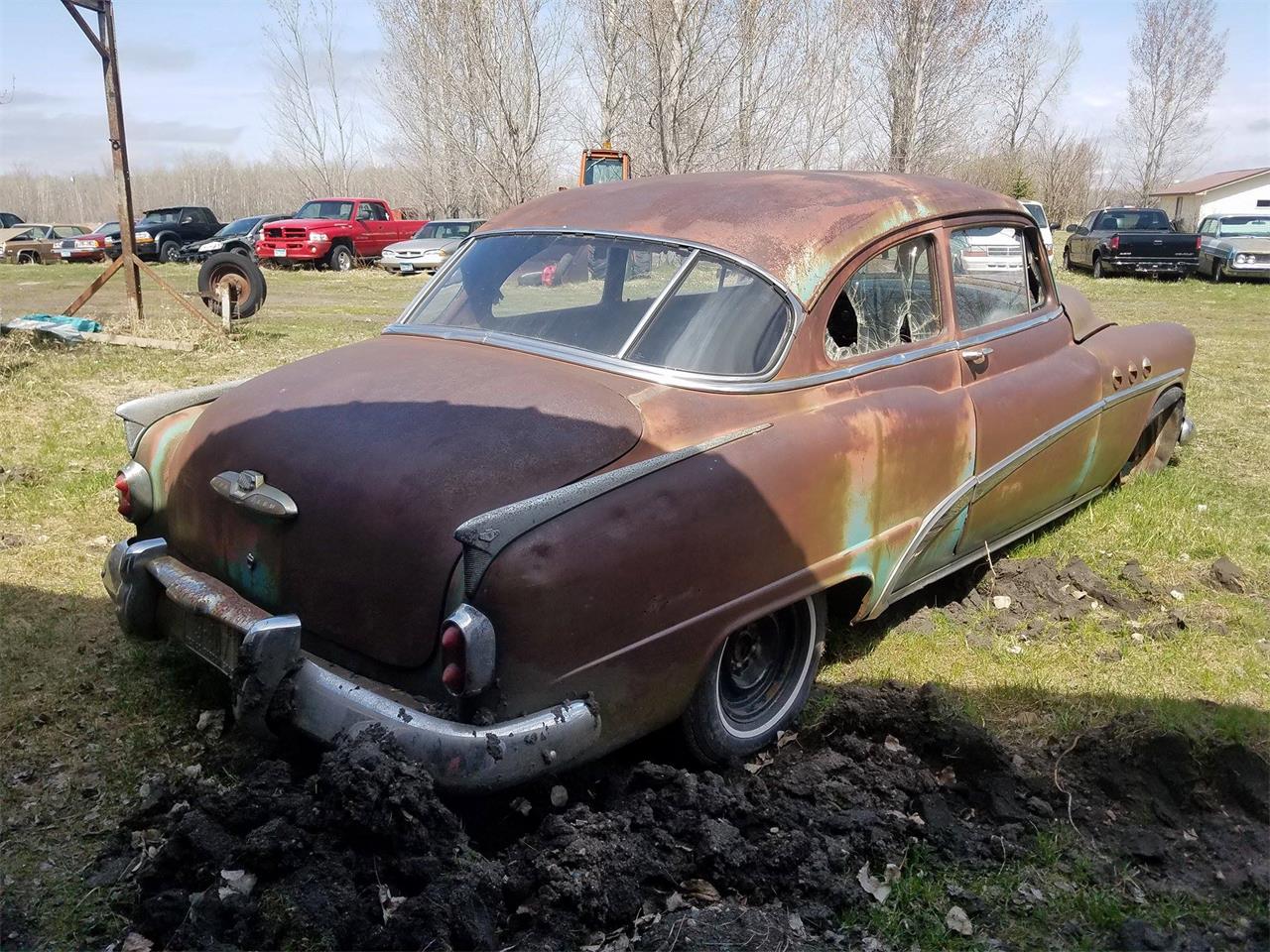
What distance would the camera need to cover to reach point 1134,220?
870 inches

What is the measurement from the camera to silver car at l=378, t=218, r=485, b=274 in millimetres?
23188

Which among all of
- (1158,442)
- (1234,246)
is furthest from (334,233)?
(1158,442)

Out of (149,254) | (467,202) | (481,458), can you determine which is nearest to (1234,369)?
(481,458)

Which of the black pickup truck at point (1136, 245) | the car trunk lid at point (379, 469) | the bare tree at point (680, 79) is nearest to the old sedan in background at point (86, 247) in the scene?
the bare tree at point (680, 79)

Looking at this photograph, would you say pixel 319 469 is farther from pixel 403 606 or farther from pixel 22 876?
pixel 22 876

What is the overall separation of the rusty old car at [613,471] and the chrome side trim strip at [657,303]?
0.03ft

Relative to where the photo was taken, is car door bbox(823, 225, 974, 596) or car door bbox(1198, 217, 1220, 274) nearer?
car door bbox(823, 225, 974, 596)

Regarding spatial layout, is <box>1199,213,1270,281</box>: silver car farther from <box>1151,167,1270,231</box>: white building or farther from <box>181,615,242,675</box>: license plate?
<box>1151,167,1270,231</box>: white building

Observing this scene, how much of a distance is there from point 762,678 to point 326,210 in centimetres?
2423

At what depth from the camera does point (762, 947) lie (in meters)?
2.29

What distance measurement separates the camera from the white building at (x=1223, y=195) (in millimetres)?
44906

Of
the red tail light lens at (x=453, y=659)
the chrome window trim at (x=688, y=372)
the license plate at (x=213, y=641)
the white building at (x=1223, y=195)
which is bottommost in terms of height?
the license plate at (x=213, y=641)

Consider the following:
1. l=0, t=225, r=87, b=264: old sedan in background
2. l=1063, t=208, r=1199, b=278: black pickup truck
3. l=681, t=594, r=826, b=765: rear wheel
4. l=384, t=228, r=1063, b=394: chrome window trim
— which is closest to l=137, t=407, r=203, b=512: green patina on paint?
l=384, t=228, r=1063, b=394: chrome window trim

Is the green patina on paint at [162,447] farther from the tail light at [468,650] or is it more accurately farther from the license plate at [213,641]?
the tail light at [468,650]
